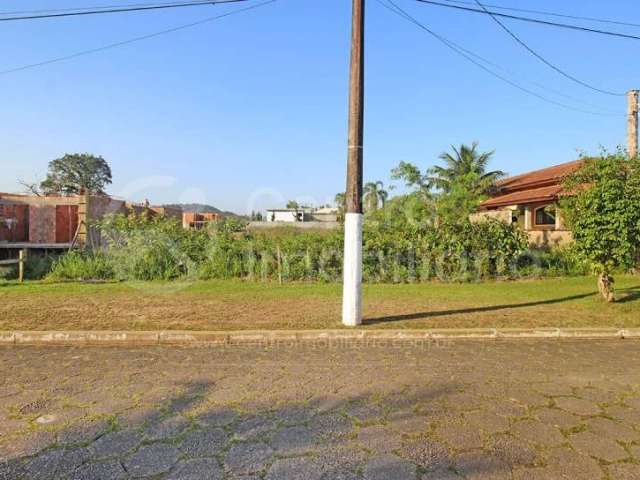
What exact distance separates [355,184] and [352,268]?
1161mm

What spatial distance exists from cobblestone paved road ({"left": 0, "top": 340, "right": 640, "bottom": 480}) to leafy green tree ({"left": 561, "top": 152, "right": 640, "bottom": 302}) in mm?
3041

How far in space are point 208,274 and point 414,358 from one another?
7.46m

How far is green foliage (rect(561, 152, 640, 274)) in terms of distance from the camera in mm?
7164

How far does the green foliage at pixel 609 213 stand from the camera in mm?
7164

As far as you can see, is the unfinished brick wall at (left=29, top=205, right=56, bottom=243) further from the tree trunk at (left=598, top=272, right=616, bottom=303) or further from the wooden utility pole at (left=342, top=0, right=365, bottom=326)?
the tree trunk at (left=598, top=272, right=616, bottom=303)

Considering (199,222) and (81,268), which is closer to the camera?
(81,268)

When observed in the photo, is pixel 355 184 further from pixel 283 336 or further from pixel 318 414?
pixel 318 414

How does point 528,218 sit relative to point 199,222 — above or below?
above

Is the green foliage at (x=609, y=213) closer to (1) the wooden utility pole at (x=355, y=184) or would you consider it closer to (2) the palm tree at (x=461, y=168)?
(1) the wooden utility pole at (x=355, y=184)

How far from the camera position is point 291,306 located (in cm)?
745

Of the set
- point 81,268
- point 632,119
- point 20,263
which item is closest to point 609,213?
point 81,268

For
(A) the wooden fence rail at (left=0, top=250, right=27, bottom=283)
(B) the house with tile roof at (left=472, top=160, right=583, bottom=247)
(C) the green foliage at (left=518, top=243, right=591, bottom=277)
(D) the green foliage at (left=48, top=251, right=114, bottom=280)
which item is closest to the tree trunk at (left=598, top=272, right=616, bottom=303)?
(C) the green foliage at (left=518, top=243, right=591, bottom=277)

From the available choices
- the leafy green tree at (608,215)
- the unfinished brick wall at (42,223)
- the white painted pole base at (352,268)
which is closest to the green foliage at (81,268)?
the unfinished brick wall at (42,223)

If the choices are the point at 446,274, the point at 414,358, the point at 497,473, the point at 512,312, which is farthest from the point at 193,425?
the point at 446,274
